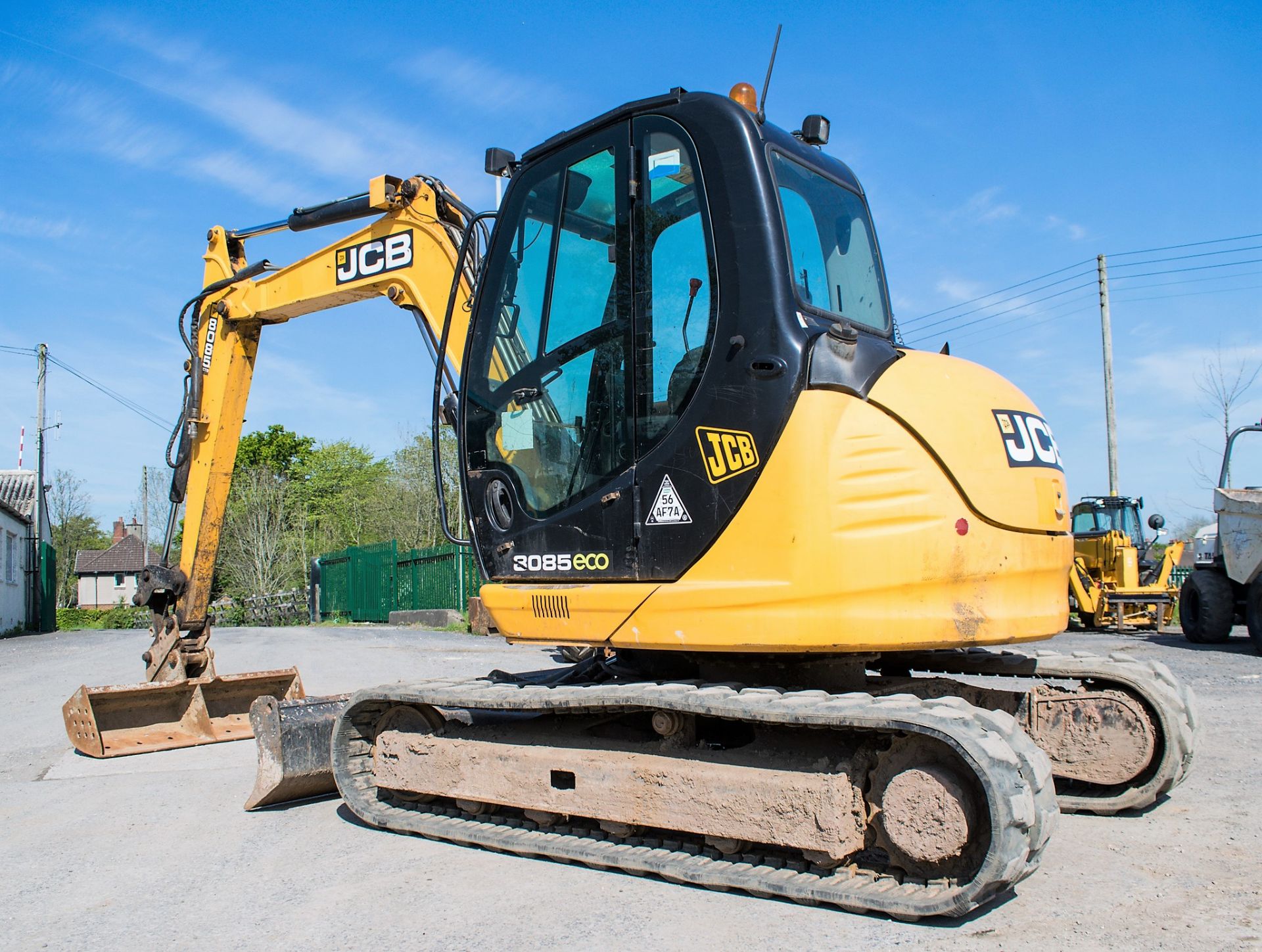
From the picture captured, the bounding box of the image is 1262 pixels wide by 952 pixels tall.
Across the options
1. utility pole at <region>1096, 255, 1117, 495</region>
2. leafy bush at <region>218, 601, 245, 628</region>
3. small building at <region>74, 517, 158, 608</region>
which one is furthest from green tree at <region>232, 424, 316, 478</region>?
utility pole at <region>1096, 255, 1117, 495</region>

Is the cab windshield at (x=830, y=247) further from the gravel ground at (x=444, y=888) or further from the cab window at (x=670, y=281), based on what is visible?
the gravel ground at (x=444, y=888)

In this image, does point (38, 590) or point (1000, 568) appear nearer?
point (1000, 568)

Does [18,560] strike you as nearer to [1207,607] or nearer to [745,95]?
[1207,607]

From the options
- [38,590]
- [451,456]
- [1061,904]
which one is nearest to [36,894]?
[1061,904]

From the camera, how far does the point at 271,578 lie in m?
36.1

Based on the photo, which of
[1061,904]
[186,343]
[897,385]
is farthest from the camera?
[186,343]

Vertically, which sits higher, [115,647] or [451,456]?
[451,456]

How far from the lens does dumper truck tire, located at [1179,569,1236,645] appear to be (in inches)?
563

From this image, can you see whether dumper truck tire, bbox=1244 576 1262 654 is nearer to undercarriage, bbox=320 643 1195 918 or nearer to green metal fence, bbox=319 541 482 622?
undercarriage, bbox=320 643 1195 918

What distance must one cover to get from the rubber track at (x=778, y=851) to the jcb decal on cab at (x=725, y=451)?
85 centimetres

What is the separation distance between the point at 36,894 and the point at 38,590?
3188cm

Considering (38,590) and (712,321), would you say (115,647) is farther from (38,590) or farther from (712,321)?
(712,321)

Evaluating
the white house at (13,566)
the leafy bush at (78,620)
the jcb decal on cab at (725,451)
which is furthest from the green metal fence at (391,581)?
the jcb decal on cab at (725,451)

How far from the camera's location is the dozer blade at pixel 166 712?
7148 mm
